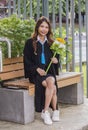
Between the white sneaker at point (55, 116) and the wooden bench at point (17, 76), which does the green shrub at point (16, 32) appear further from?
the white sneaker at point (55, 116)

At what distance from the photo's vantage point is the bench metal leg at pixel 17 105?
5539 mm

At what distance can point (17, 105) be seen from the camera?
5.60 m

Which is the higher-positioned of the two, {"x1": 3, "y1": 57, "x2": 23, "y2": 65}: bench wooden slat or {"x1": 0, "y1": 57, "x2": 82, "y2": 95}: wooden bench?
{"x1": 3, "y1": 57, "x2": 23, "y2": 65}: bench wooden slat

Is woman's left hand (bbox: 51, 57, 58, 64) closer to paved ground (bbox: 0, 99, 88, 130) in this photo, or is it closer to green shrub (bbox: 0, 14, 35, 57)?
green shrub (bbox: 0, 14, 35, 57)

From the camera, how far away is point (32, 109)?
18.6ft

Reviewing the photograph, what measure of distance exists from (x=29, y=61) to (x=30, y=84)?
0.35 meters

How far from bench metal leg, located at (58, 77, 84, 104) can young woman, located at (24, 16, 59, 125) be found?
37.7 inches

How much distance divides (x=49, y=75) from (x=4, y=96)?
2.20ft

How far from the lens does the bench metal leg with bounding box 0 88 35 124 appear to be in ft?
18.2

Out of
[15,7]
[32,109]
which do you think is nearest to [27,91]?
[32,109]

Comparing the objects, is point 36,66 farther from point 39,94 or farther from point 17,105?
point 17,105

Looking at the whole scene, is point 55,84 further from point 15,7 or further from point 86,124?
point 15,7

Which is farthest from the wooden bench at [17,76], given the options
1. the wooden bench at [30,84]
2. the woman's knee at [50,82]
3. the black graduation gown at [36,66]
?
the woman's knee at [50,82]

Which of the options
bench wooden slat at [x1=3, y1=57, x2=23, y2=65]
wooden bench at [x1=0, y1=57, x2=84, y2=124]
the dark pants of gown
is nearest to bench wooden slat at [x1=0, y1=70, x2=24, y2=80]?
wooden bench at [x1=0, y1=57, x2=84, y2=124]
